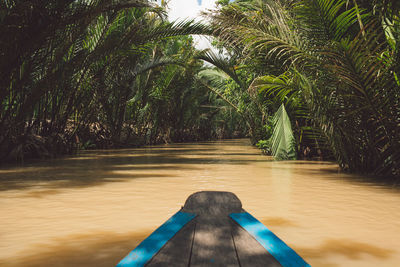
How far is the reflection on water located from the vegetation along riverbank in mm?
1014

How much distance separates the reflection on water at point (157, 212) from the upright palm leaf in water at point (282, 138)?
2643 mm

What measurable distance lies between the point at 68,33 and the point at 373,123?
653cm

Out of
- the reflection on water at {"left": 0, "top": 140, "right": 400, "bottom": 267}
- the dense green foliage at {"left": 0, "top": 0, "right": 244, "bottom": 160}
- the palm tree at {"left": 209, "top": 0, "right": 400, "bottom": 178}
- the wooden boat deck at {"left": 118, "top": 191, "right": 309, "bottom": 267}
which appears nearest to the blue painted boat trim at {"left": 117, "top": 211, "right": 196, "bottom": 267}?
the wooden boat deck at {"left": 118, "top": 191, "right": 309, "bottom": 267}

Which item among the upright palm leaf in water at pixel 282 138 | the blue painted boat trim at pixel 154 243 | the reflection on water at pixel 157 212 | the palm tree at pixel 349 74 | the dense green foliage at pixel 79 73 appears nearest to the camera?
the blue painted boat trim at pixel 154 243

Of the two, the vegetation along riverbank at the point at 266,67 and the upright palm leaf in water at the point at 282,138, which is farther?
the upright palm leaf in water at the point at 282,138

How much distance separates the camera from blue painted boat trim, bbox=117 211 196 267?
1.38 m

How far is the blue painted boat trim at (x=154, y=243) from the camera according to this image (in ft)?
4.54

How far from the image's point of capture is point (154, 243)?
1.49 metres

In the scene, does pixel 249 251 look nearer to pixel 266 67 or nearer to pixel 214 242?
pixel 214 242

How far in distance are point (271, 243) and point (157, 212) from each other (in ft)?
7.52

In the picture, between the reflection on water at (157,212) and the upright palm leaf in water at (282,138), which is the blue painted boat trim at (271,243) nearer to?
the reflection on water at (157,212)

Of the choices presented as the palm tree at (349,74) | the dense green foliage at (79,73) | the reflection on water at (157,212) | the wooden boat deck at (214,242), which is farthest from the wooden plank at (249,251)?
the dense green foliage at (79,73)

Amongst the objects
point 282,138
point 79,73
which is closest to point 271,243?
point 282,138

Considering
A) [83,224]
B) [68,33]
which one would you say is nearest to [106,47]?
[68,33]
